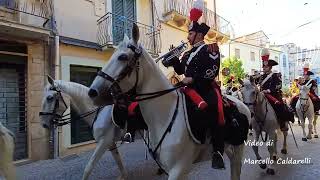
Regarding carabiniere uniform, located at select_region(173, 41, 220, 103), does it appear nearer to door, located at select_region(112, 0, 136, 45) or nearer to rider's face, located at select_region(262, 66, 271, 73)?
rider's face, located at select_region(262, 66, 271, 73)

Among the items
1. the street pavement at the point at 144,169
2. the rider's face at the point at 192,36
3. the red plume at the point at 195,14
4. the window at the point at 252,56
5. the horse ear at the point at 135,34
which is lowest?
the street pavement at the point at 144,169

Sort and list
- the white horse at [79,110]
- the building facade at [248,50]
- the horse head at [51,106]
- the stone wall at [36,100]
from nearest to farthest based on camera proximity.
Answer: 1. the white horse at [79,110]
2. the horse head at [51,106]
3. the stone wall at [36,100]
4. the building facade at [248,50]

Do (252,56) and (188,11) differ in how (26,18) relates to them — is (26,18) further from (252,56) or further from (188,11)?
Answer: (252,56)

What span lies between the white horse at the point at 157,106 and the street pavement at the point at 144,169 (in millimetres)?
3614

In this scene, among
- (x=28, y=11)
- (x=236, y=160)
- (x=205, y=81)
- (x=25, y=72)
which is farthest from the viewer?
(x=25, y=72)

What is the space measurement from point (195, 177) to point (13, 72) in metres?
6.26

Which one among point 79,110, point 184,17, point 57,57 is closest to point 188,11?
point 184,17

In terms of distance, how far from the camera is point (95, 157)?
18.9 ft

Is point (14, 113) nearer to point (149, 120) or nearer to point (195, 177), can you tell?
point (195, 177)

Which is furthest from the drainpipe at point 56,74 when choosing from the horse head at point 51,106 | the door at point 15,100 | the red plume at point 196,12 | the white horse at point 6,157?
the red plume at point 196,12

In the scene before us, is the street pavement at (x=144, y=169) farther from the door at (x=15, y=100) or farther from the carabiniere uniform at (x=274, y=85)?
the carabiniere uniform at (x=274, y=85)

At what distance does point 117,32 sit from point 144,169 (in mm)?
6744

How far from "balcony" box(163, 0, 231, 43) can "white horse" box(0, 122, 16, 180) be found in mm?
13322

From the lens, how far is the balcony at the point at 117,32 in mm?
12442
